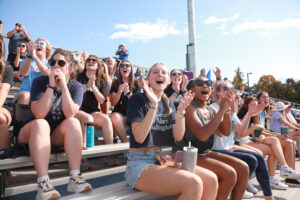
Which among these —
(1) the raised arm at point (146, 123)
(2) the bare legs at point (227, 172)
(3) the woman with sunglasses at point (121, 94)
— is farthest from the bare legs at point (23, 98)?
(2) the bare legs at point (227, 172)

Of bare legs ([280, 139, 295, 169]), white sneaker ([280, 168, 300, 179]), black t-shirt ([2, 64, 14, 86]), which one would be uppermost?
black t-shirt ([2, 64, 14, 86])

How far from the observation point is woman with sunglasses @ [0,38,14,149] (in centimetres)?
200

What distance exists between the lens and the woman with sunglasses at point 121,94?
11.1 feet

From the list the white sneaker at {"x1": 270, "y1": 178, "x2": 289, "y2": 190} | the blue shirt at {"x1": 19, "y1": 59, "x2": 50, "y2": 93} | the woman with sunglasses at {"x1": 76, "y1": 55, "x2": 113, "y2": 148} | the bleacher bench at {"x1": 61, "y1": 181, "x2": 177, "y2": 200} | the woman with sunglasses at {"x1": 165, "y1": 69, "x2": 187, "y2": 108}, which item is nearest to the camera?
the bleacher bench at {"x1": 61, "y1": 181, "x2": 177, "y2": 200}

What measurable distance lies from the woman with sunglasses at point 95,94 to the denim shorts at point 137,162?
1.13 metres

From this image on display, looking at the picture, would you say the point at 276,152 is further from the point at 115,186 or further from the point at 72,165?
the point at 72,165

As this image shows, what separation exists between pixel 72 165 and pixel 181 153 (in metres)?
0.94

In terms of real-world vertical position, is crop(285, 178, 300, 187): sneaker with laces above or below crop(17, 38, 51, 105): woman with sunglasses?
below

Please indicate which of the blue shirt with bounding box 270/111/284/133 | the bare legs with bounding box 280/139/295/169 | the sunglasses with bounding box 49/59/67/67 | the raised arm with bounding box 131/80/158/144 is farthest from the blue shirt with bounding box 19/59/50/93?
the blue shirt with bounding box 270/111/284/133

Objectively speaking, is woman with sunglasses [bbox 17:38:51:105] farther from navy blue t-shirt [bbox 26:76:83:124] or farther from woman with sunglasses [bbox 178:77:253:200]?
woman with sunglasses [bbox 178:77:253:200]

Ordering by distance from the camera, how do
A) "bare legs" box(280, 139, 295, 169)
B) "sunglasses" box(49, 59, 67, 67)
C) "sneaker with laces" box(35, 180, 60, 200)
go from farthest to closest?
"bare legs" box(280, 139, 295, 169) < "sunglasses" box(49, 59, 67, 67) < "sneaker with laces" box(35, 180, 60, 200)

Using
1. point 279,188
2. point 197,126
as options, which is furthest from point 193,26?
point 197,126

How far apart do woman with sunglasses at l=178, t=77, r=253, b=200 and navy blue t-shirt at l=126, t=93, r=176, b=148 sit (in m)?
0.28

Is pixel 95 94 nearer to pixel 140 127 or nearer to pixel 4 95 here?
pixel 4 95
